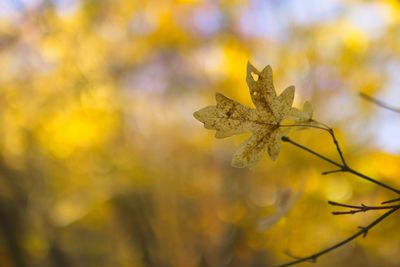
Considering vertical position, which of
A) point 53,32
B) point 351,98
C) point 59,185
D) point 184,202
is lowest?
point 184,202

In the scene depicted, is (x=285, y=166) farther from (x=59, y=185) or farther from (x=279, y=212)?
(x=279, y=212)

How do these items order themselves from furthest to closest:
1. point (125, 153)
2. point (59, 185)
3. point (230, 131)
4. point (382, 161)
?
point (59, 185), point (125, 153), point (382, 161), point (230, 131)

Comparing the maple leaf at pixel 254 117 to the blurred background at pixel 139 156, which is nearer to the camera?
the maple leaf at pixel 254 117

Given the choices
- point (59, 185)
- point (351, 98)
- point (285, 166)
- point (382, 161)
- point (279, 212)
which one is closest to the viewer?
point (279, 212)

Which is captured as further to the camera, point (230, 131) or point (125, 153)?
point (125, 153)

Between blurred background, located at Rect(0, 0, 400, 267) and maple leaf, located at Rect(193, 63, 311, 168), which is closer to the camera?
maple leaf, located at Rect(193, 63, 311, 168)

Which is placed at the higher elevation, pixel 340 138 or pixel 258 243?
pixel 340 138

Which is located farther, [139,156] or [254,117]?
[139,156]

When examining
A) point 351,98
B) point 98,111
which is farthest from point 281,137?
point 98,111
